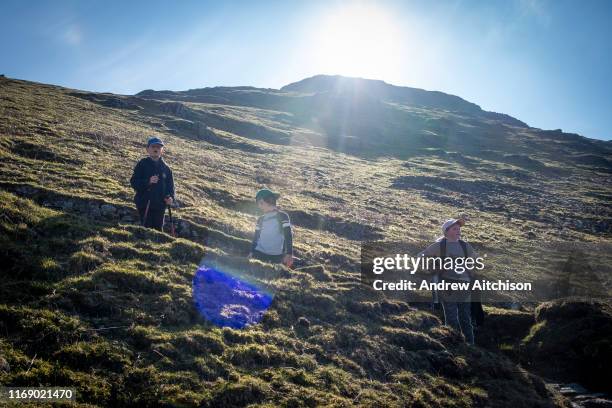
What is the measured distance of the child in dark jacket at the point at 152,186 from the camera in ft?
41.6

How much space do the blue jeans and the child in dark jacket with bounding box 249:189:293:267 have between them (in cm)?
514

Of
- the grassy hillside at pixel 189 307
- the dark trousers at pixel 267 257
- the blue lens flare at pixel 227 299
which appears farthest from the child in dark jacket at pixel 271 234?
the blue lens flare at pixel 227 299

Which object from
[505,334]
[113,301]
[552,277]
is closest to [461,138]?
[552,277]

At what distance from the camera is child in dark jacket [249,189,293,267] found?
40.0 ft

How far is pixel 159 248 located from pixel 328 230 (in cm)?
1281

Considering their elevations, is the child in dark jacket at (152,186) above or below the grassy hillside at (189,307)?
above

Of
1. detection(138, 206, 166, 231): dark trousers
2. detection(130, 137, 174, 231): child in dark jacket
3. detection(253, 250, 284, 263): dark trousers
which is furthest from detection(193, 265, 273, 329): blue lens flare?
detection(130, 137, 174, 231): child in dark jacket

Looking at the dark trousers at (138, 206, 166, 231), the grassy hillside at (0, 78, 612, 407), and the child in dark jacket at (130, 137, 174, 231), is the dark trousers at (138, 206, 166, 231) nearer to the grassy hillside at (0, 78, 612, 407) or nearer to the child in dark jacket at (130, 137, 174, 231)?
the child in dark jacket at (130, 137, 174, 231)

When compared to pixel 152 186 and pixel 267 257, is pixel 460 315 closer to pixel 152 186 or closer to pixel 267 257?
pixel 267 257

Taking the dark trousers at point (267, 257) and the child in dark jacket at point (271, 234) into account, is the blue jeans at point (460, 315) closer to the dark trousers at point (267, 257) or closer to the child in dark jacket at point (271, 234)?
the child in dark jacket at point (271, 234)

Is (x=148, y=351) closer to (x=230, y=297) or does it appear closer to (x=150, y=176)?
(x=230, y=297)

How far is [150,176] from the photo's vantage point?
12.8m

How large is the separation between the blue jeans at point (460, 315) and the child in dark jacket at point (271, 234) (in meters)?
5.14

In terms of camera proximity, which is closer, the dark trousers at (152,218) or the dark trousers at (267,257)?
the dark trousers at (267,257)
